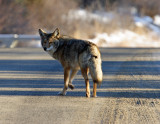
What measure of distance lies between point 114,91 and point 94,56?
151 cm

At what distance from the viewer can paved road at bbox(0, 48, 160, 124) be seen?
309 inches

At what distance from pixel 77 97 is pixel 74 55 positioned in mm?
915

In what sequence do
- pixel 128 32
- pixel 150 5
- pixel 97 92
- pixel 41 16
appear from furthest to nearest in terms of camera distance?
pixel 150 5
pixel 41 16
pixel 128 32
pixel 97 92

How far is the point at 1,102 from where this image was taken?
30.0ft

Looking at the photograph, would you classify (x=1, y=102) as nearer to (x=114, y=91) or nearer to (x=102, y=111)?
(x=102, y=111)

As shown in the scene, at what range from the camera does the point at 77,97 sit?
972cm

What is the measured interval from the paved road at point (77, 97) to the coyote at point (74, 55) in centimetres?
47

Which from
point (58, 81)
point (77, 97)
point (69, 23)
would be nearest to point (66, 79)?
point (77, 97)

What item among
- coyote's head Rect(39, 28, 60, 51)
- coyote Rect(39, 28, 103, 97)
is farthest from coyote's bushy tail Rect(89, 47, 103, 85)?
coyote's head Rect(39, 28, 60, 51)

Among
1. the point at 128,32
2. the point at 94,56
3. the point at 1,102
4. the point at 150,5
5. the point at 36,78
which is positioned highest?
the point at 94,56

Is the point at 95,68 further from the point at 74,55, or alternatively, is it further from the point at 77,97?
the point at 77,97

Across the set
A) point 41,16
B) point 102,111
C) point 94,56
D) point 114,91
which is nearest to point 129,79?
point 114,91

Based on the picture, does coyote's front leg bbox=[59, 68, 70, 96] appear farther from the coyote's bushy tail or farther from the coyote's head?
the coyote's bushy tail

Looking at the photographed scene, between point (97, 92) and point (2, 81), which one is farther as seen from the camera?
point (2, 81)
